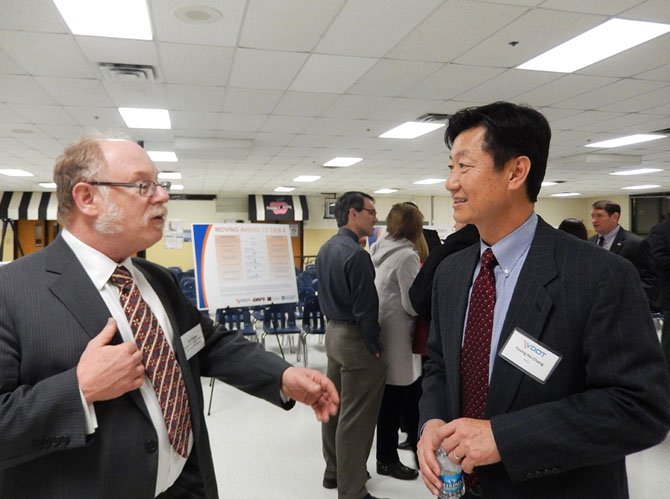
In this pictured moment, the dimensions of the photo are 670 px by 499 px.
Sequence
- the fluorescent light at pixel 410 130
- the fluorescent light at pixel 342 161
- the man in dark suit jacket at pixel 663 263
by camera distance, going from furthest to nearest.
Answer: the fluorescent light at pixel 342 161 < the fluorescent light at pixel 410 130 < the man in dark suit jacket at pixel 663 263

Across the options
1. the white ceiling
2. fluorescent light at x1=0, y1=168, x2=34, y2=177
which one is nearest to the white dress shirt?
the white ceiling

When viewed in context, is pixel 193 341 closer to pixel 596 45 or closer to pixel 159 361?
pixel 159 361

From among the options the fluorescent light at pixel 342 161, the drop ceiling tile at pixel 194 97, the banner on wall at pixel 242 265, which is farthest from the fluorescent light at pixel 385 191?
the banner on wall at pixel 242 265

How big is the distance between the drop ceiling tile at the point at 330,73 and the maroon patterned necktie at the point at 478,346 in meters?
3.31

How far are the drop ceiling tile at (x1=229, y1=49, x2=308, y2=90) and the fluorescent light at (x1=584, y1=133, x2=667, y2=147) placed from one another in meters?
5.80

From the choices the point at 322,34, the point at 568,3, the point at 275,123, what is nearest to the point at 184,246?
the point at 275,123

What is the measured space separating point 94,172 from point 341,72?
359 cm

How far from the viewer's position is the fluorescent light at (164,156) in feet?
28.0

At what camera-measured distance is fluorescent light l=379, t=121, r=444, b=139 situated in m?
6.56

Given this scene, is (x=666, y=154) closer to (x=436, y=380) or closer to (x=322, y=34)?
(x=322, y=34)

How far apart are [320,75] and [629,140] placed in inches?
232

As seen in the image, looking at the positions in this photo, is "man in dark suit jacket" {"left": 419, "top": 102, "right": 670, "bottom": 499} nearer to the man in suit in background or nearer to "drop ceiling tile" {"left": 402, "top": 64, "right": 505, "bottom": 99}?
"drop ceiling tile" {"left": 402, "top": 64, "right": 505, "bottom": 99}

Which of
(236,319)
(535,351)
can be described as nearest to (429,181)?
(236,319)

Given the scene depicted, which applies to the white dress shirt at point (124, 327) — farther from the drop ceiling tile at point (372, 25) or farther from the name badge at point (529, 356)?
the drop ceiling tile at point (372, 25)
